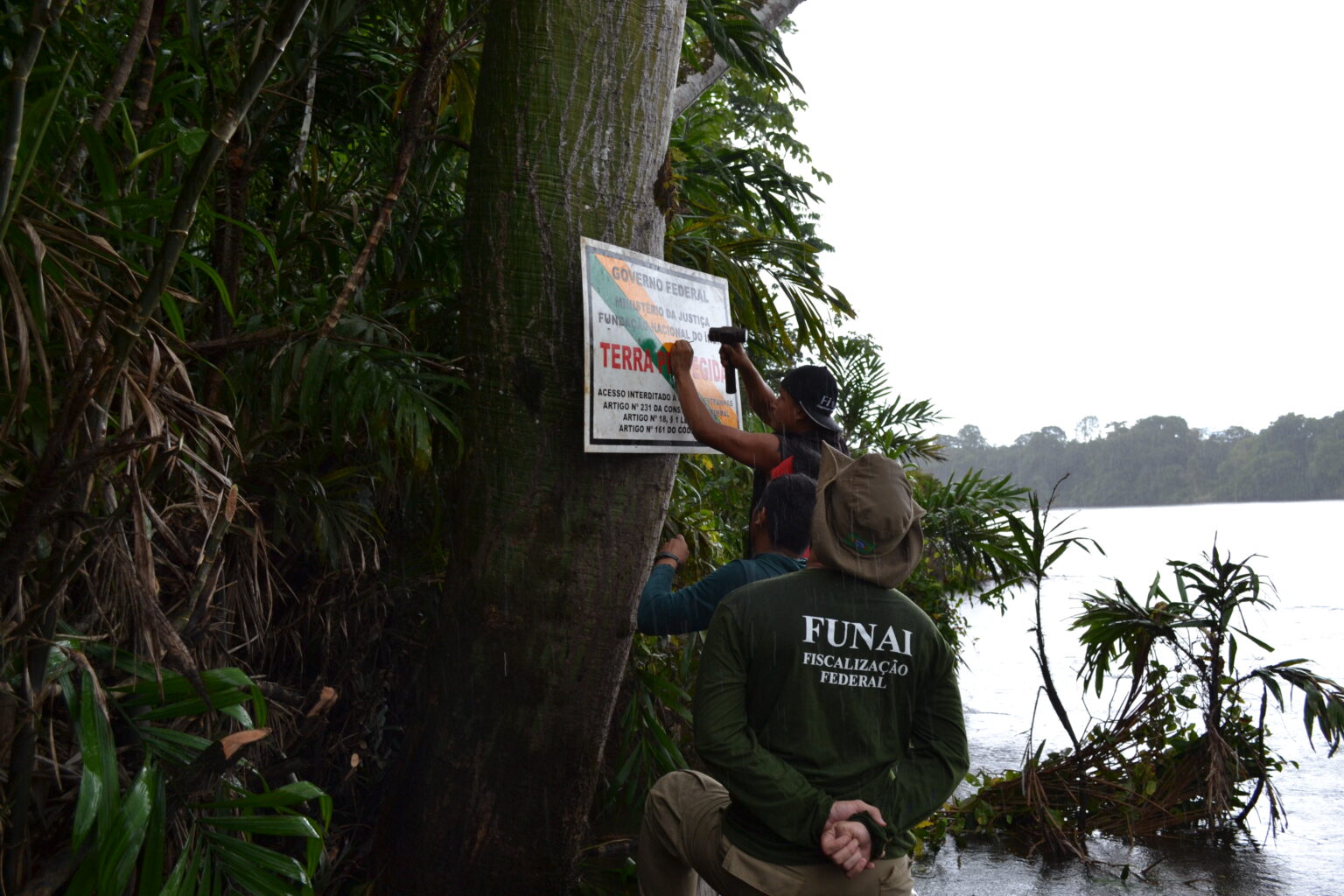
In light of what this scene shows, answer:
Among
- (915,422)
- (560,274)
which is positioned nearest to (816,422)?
(560,274)

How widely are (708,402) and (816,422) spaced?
0.41 metres

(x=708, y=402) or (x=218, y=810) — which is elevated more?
(x=708, y=402)

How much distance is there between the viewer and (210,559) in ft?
8.39

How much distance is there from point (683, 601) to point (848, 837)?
820 mm

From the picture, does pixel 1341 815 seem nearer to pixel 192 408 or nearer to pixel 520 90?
pixel 520 90

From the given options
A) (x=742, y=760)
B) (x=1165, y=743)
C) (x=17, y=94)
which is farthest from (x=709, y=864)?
(x=1165, y=743)

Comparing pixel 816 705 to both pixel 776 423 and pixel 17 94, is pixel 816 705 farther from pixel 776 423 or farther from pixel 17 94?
pixel 17 94

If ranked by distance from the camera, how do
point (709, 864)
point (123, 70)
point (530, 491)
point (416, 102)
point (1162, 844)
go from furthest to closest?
point (1162, 844) < point (416, 102) < point (530, 491) < point (709, 864) < point (123, 70)

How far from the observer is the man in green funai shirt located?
246cm

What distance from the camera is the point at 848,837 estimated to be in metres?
2.42

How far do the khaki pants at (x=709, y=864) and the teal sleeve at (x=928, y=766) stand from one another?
10cm

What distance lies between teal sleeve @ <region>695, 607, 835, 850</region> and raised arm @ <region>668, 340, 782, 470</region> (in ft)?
Result: 2.91

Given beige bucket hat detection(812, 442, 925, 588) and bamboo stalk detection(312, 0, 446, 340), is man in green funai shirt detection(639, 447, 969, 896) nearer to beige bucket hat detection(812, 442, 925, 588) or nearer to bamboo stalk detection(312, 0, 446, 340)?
beige bucket hat detection(812, 442, 925, 588)

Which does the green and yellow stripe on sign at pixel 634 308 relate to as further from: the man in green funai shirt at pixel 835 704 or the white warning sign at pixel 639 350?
the man in green funai shirt at pixel 835 704
